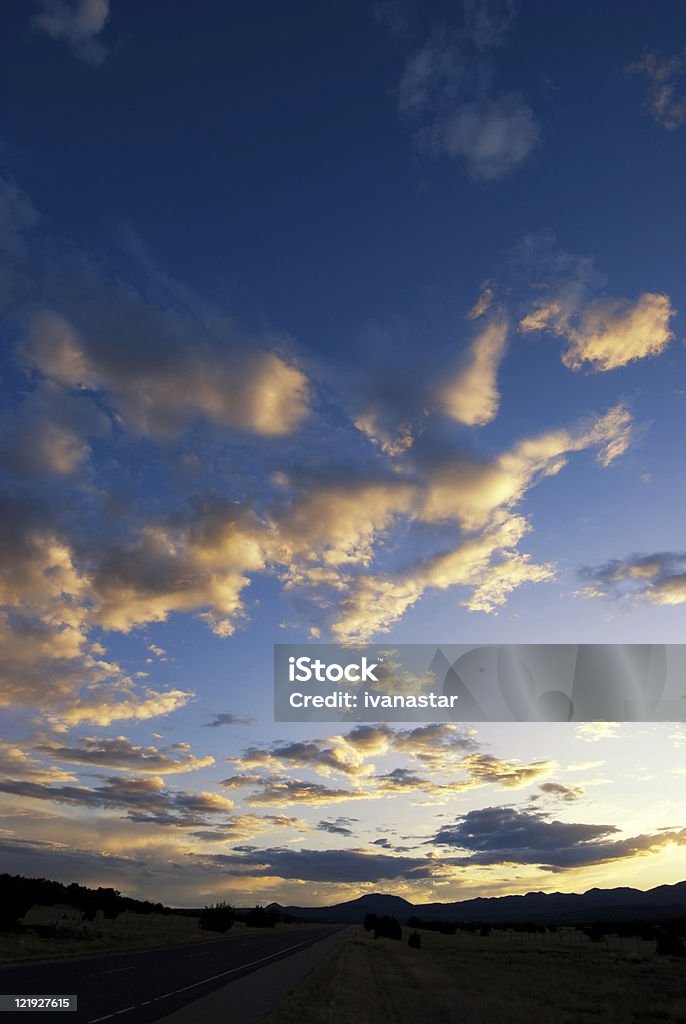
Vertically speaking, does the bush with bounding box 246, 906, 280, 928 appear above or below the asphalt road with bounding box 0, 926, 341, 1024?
below

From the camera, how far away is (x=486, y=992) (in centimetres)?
3481

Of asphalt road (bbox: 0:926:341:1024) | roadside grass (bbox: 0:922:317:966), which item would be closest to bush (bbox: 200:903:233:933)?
roadside grass (bbox: 0:922:317:966)

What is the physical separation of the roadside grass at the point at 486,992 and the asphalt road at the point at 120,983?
361 cm

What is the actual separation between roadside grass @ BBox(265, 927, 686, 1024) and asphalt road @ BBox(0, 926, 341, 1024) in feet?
11.8

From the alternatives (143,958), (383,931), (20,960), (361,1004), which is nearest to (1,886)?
(143,958)

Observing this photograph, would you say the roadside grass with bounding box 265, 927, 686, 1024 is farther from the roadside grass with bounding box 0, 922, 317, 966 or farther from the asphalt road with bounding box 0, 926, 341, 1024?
the roadside grass with bounding box 0, 922, 317, 966

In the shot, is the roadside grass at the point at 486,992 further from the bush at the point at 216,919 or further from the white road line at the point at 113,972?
the bush at the point at 216,919

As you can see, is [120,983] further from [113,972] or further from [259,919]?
[259,919]

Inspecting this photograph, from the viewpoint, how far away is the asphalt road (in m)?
18.7

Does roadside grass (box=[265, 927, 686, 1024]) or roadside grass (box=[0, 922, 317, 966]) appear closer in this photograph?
roadside grass (box=[265, 927, 686, 1024])

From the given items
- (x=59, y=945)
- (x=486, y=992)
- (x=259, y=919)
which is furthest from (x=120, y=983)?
(x=259, y=919)

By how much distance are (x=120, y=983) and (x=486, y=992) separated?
17885mm

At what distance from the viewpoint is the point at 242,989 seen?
2816 centimetres

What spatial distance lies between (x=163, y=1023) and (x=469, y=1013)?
42.5 ft
